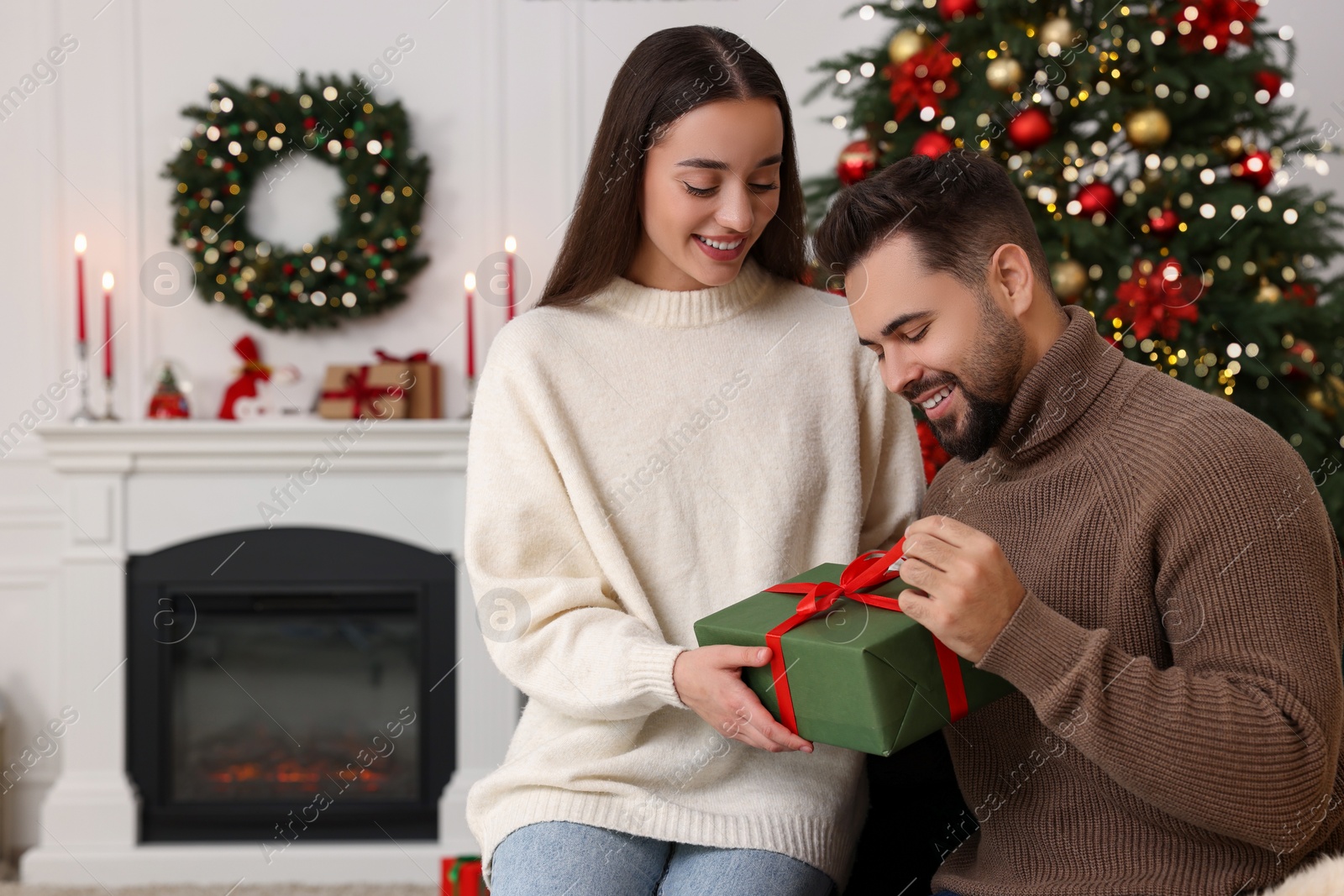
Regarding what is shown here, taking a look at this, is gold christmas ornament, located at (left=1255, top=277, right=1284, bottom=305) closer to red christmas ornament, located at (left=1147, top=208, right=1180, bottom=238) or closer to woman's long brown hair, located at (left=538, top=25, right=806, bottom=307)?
red christmas ornament, located at (left=1147, top=208, right=1180, bottom=238)

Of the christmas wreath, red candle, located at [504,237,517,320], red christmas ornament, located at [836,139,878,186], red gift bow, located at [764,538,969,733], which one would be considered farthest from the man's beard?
the christmas wreath

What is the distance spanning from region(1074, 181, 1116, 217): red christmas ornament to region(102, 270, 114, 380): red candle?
97.7 inches

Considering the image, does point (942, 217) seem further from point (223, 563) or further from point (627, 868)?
point (223, 563)

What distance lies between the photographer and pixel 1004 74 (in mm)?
2264

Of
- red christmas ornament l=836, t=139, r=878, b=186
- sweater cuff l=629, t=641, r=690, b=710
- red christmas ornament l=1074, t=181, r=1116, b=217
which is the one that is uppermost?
red christmas ornament l=836, t=139, r=878, b=186

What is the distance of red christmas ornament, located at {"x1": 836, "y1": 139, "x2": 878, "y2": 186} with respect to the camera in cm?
236

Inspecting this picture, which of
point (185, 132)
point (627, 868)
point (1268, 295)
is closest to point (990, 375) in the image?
point (627, 868)

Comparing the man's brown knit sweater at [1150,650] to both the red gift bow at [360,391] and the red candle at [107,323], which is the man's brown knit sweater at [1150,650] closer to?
the red gift bow at [360,391]

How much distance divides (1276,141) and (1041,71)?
0.55 m

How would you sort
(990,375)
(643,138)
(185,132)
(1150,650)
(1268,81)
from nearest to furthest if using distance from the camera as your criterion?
(1150,650), (990,375), (643,138), (1268,81), (185,132)

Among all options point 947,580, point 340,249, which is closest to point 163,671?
point 340,249

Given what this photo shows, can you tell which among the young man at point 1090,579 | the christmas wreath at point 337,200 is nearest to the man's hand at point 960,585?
the young man at point 1090,579

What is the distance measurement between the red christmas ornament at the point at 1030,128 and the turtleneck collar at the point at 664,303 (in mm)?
1057

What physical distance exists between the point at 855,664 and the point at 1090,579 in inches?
11.6
